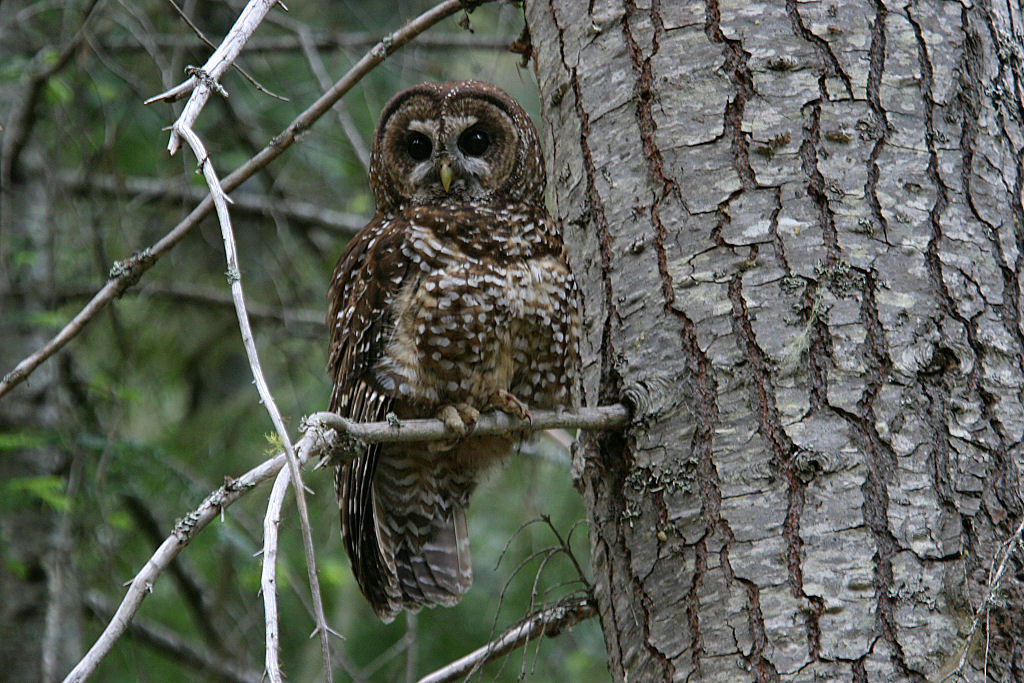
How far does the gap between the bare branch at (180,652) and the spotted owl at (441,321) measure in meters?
1.11

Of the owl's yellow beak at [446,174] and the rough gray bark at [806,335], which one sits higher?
the owl's yellow beak at [446,174]

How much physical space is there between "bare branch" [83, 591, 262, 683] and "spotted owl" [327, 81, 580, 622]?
3.63 feet

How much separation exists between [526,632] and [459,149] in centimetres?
154

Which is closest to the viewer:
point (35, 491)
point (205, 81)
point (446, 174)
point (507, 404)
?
point (205, 81)

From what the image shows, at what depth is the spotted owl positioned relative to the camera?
8.86 feet

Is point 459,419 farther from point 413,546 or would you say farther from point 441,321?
point 413,546

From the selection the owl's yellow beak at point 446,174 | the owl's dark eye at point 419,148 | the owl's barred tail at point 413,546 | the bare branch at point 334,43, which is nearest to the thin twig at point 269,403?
the owl's yellow beak at point 446,174

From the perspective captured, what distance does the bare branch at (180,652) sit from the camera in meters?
3.89

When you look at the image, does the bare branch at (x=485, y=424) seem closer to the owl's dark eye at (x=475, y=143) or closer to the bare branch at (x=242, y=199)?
the owl's dark eye at (x=475, y=143)

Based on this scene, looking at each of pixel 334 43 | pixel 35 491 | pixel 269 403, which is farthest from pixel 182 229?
pixel 334 43

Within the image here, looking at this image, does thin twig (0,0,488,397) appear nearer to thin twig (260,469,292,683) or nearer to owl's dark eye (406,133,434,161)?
owl's dark eye (406,133,434,161)

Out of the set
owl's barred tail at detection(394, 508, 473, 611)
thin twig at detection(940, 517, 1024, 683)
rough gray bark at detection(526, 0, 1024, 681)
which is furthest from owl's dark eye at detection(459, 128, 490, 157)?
thin twig at detection(940, 517, 1024, 683)

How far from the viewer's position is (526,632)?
7.99 ft

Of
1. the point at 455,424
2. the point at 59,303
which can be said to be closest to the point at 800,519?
the point at 455,424
